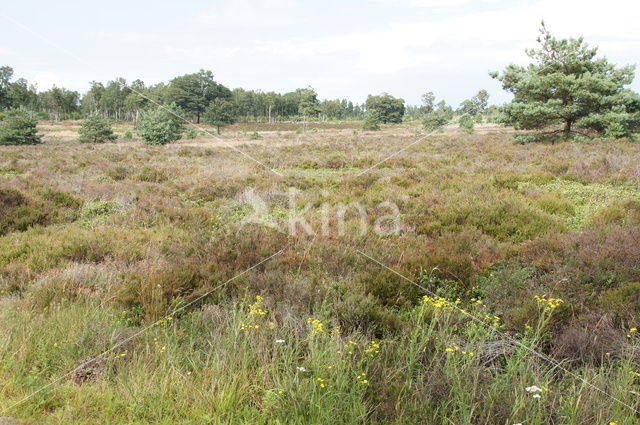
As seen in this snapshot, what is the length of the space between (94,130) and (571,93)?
116ft

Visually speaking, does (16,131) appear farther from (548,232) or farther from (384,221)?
(548,232)

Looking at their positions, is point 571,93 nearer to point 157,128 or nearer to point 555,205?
point 555,205

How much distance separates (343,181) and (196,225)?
542cm

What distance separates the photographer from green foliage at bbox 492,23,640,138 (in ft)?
56.1

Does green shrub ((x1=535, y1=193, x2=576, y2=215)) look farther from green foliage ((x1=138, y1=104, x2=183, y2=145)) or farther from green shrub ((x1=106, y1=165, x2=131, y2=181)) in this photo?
green foliage ((x1=138, y1=104, x2=183, y2=145))

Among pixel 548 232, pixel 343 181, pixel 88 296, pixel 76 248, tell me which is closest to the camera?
pixel 88 296

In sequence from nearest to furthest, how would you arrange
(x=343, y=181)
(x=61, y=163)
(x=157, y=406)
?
(x=157, y=406) < (x=343, y=181) < (x=61, y=163)

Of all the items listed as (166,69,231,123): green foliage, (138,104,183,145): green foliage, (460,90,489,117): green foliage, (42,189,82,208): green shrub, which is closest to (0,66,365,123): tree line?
(166,69,231,123): green foliage

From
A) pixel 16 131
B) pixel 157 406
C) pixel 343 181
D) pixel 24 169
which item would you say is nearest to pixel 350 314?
pixel 157 406

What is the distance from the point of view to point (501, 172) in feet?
39.6

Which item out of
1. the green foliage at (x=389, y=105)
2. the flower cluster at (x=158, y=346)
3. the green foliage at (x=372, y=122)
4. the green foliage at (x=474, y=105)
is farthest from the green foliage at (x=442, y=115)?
the green foliage at (x=372, y=122)

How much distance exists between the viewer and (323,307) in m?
3.69

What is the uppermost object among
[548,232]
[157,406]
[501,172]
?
[501,172]

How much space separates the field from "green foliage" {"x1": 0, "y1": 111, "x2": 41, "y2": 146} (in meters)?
25.2
